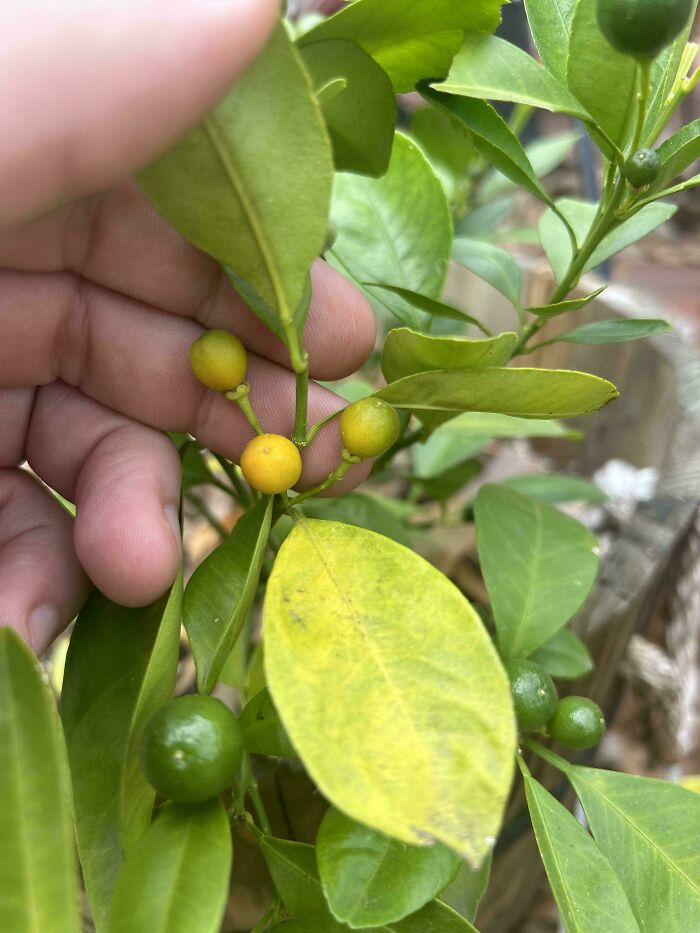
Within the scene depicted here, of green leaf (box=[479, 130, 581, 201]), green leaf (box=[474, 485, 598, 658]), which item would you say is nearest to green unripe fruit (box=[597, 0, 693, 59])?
green leaf (box=[474, 485, 598, 658])

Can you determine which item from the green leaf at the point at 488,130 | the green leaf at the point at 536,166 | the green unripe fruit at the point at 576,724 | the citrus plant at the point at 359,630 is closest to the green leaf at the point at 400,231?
the citrus plant at the point at 359,630

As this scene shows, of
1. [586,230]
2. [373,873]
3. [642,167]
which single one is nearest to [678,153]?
[642,167]

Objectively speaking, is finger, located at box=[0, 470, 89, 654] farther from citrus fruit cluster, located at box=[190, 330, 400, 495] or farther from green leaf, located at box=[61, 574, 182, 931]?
citrus fruit cluster, located at box=[190, 330, 400, 495]

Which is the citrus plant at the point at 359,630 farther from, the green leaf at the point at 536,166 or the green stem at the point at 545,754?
the green leaf at the point at 536,166

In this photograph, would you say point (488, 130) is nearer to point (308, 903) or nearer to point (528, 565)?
point (528, 565)

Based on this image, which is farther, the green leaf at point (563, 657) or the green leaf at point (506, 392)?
the green leaf at point (563, 657)

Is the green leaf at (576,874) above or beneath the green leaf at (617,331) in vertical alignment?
beneath
